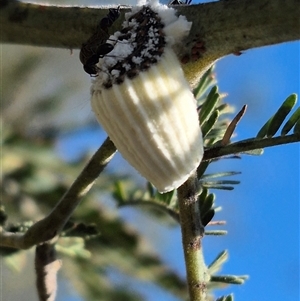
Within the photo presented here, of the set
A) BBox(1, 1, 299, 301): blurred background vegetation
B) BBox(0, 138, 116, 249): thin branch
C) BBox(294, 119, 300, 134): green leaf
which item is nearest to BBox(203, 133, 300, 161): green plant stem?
BBox(294, 119, 300, 134): green leaf

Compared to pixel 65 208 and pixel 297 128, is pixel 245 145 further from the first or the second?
pixel 65 208

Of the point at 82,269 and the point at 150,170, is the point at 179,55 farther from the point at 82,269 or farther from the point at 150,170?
the point at 82,269

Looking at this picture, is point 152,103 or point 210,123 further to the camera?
point 210,123

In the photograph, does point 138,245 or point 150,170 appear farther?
point 138,245

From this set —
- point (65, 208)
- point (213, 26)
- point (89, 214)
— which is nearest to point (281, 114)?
point (213, 26)

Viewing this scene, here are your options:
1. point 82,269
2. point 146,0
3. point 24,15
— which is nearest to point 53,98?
point 82,269

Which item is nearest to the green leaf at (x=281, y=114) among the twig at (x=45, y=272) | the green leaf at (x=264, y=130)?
the green leaf at (x=264, y=130)

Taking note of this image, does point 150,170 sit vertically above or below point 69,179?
below
